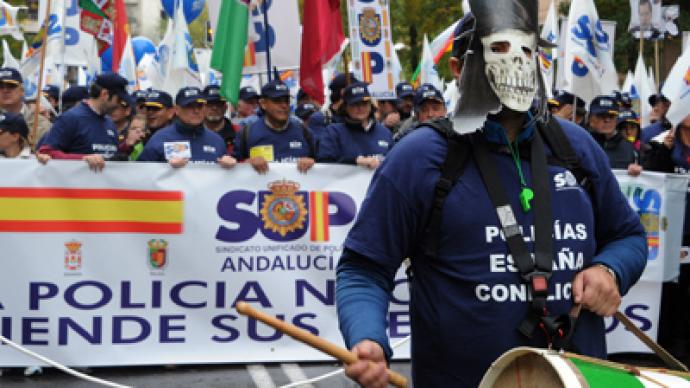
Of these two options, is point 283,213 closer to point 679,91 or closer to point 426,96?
point 426,96

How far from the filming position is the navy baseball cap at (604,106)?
9797 millimetres

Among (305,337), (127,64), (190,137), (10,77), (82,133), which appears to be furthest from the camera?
(127,64)

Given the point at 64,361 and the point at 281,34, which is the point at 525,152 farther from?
the point at 281,34

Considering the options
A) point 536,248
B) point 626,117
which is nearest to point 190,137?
point 626,117

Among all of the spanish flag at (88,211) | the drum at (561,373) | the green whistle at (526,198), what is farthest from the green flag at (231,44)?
the drum at (561,373)

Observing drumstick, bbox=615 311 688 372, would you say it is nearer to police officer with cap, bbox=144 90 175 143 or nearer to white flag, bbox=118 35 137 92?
police officer with cap, bbox=144 90 175 143

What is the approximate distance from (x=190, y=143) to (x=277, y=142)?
2.42ft

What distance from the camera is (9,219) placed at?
7285 millimetres

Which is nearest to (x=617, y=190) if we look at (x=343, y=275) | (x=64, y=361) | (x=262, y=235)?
(x=343, y=275)

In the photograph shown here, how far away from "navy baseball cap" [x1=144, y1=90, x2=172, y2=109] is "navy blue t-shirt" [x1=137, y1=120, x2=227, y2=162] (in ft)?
5.86

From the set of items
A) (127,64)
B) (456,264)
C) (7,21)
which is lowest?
(456,264)

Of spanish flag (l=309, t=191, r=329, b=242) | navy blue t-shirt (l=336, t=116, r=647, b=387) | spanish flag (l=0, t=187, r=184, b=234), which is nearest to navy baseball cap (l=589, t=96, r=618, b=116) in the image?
spanish flag (l=309, t=191, r=329, b=242)

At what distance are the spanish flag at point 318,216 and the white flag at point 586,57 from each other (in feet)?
13.2

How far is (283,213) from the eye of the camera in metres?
7.66
